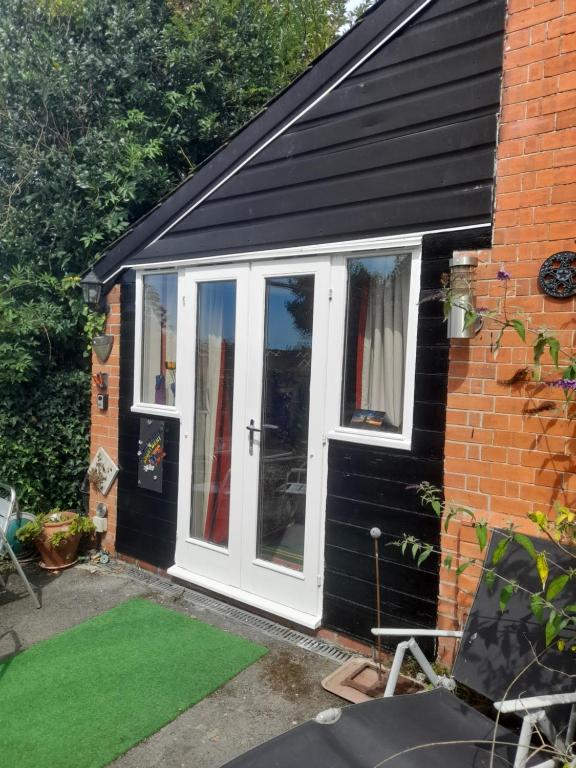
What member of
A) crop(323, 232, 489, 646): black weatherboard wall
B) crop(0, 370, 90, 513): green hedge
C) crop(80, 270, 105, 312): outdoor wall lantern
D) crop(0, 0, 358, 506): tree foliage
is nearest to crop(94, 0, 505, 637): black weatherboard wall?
crop(323, 232, 489, 646): black weatherboard wall

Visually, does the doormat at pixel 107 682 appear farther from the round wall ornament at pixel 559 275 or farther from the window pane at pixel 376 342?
the round wall ornament at pixel 559 275

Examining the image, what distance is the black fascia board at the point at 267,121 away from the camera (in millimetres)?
3326

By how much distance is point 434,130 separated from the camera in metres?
3.16

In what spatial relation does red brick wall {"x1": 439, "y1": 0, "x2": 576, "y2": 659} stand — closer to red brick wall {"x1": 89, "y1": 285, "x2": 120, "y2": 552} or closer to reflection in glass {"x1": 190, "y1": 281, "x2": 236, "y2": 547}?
reflection in glass {"x1": 190, "y1": 281, "x2": 236, "y2": 547}

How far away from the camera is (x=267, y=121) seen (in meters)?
3.87

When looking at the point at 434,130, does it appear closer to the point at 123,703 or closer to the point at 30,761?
the point at 123,703

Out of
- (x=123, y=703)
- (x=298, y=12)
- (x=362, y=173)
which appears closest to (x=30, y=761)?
(x=123, y=703)

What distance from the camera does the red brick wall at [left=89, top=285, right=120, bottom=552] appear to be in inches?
196

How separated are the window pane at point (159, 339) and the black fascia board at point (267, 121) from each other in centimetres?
38

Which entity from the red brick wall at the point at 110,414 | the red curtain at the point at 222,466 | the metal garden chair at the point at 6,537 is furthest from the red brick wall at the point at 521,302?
the red brick wall at the point at 110,414

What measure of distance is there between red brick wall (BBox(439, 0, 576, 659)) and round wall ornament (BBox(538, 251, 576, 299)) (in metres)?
0.04

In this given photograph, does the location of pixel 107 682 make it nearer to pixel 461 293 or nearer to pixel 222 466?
pixel 222 466

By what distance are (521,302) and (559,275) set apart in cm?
22

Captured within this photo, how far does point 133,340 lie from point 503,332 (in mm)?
3133
